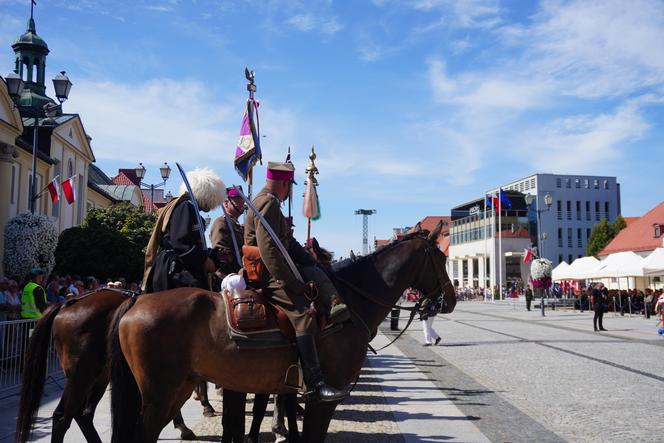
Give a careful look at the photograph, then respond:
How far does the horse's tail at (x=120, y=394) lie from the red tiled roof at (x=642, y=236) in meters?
55.6

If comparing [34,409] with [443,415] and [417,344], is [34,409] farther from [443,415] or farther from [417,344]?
[417,344]

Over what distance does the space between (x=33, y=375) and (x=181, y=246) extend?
1720 mm

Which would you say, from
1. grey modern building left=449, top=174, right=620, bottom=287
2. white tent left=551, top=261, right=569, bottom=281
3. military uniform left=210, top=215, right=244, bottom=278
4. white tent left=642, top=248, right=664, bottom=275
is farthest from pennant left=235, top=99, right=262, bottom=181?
grey modern building left=449, top=174, right=620, bottom=287

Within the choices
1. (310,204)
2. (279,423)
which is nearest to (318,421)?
(279,423)

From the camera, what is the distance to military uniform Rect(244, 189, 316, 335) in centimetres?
472

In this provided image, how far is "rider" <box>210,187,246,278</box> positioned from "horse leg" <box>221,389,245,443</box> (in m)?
1.33

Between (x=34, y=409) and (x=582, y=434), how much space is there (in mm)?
5842

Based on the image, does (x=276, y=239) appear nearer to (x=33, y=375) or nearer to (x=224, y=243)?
(x=224, y=243)

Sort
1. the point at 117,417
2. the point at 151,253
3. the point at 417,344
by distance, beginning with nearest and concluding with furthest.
→ 1. the point at 117,417
2. the point at 151,253
3. the point at 417,344

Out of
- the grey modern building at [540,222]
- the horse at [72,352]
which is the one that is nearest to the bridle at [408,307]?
the horse at [72,352]

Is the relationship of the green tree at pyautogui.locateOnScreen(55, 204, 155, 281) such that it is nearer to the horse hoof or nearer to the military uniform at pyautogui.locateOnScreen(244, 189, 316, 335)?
the horse hoof

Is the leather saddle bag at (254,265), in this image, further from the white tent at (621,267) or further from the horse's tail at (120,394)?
the white tent at (621,267)

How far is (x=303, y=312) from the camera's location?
4.75 metres

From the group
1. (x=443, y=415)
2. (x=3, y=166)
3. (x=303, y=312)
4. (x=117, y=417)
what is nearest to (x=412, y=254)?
(x=303, y=312)
